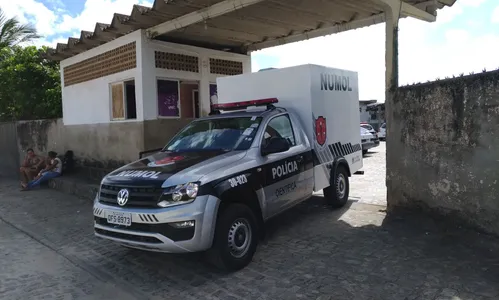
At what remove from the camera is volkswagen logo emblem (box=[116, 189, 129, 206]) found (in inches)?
167

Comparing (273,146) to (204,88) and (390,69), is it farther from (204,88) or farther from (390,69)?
(204,88)

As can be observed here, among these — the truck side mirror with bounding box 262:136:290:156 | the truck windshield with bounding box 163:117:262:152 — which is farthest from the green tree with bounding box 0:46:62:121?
the truck side mirror with bounding box 262:136:290:156

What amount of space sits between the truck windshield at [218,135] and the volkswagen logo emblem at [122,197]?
1.25 m

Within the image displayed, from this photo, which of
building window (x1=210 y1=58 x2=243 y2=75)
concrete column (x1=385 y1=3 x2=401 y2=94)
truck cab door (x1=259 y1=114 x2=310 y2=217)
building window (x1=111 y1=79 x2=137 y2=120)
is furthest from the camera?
building window (x1=210 y1=58 x2=243 y2=75)

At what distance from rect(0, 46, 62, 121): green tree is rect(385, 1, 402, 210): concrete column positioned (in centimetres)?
1270

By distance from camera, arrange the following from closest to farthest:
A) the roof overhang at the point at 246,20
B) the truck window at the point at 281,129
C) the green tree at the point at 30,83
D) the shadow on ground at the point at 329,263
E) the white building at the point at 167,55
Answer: the shadow on ground at the point at 329,263 → the truck window at the point at 281,129 → the roof overhang at the point at 246,20 → the white building at the point at 167,55 → the green tree at the point at 30,83

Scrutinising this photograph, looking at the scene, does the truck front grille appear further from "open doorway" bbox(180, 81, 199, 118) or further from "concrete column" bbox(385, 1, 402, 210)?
"open doorway" bbox(180, 81, 199, 118)

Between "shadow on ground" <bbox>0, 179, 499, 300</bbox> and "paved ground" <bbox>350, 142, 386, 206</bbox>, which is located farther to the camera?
"paved ground" <bbox>350, 142, 386, 206</bbox>

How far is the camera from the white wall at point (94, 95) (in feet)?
29.6

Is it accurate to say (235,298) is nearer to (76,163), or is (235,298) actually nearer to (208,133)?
(208,133)

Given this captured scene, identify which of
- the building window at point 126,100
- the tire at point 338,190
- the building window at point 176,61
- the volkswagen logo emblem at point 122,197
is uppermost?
the building window at point 176,61

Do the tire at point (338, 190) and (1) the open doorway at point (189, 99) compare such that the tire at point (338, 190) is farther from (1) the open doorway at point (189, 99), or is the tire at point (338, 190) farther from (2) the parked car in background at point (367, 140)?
(2) the parked car in background at point (367, 140)

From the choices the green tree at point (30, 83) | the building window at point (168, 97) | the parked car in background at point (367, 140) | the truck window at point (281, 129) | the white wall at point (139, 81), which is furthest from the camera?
the parked car in background at point (367, 140)

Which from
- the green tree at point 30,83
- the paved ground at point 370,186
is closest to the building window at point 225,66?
the paved ground at point 370,186
